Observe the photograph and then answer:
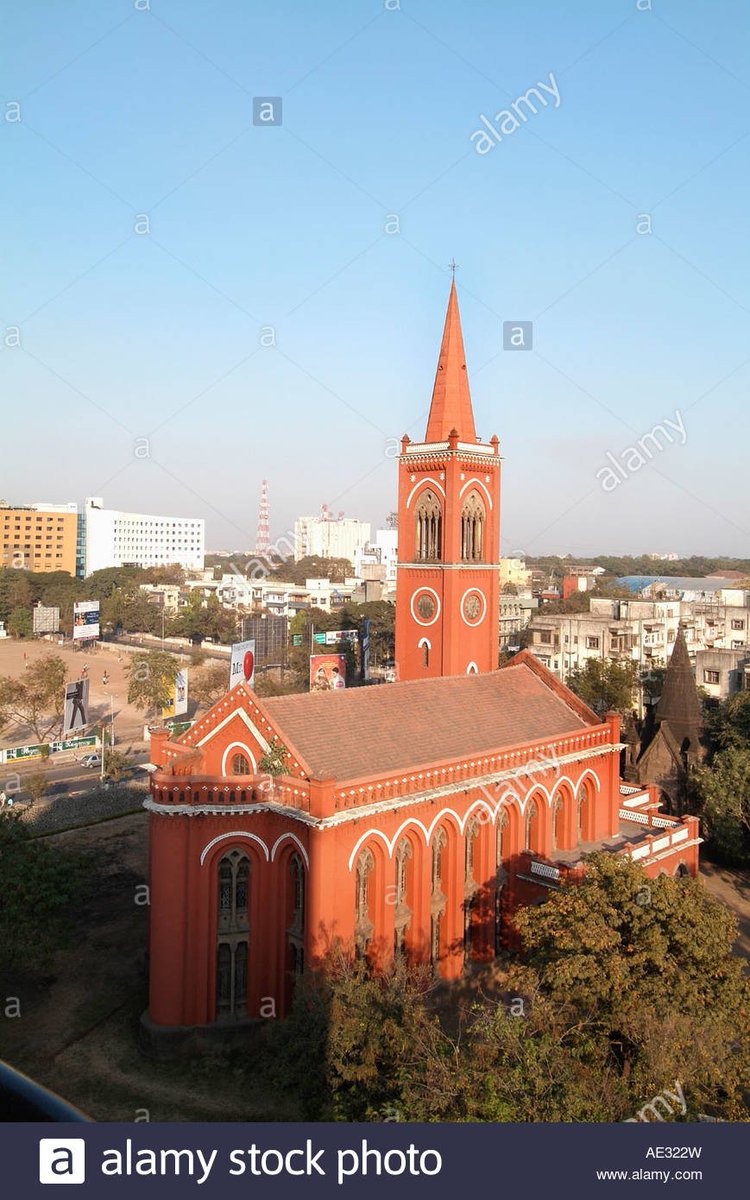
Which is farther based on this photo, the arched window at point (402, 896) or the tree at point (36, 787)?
the tree at point (36, 787)

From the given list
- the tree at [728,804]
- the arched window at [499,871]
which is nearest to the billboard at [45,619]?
the tree at [728,804]

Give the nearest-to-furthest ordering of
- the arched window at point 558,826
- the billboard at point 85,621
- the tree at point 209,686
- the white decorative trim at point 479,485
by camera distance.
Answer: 1. the arched window at point 558,826
2. the white decorative trim at point 479,485
3. the tree at point 209,686
4. the billboard at point 85,621

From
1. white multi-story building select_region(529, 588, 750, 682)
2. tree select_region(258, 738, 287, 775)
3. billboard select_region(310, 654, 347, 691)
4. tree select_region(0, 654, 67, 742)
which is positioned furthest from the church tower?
tree select_region(0, 654, 67, 742)

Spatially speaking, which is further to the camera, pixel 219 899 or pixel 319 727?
pixel 319 727

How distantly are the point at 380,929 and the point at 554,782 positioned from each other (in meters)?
7.99

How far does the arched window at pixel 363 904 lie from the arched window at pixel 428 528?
523 inches

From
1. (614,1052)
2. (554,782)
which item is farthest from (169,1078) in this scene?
(554,782)

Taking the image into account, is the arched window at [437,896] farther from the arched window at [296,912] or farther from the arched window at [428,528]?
the arched window at [428,528]

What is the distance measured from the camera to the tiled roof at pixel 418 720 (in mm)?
21328

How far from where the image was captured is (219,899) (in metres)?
20.5

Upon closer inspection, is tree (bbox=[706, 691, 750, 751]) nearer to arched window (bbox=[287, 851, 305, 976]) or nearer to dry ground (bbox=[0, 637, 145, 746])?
arched window (bbox=[287, 851, 305, 976])

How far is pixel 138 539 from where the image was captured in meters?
166

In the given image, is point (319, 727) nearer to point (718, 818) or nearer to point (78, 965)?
point (78, 965)

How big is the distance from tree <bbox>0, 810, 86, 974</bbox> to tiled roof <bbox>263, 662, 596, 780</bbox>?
7.71 metres
